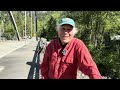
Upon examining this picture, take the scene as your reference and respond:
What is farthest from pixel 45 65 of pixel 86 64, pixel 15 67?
pixel 15 67

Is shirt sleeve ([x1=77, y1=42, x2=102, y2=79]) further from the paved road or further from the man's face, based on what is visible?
the paved road

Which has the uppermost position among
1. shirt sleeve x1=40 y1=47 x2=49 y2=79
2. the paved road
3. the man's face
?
the man's face

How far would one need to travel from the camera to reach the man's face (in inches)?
84.6

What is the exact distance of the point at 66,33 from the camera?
2.14 metres

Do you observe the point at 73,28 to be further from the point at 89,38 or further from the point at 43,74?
the point at 89,38

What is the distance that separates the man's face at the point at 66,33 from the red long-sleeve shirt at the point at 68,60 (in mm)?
34

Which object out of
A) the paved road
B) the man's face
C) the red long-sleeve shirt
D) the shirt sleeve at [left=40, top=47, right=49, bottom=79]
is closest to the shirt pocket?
the red long-sleeve shirt

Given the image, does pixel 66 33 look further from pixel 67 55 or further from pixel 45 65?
pixel 45 65

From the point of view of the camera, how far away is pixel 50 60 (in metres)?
2.34

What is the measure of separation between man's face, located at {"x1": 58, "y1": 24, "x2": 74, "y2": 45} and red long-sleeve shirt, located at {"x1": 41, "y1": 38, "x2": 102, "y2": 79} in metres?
0.03

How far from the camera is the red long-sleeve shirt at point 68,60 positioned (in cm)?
200

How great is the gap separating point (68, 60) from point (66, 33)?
16 centimetres

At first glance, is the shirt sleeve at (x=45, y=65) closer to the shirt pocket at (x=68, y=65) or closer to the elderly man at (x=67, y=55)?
the elderly man at (x=67, y=55)
